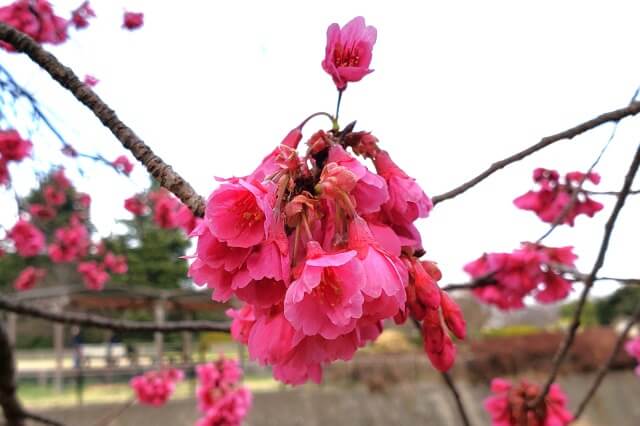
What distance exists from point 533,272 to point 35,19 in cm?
173

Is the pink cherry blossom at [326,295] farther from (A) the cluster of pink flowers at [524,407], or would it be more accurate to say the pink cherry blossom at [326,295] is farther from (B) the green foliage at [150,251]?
(B) the green foliage at [150,251]

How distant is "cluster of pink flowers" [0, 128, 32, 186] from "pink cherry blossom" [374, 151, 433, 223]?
168 centimetres

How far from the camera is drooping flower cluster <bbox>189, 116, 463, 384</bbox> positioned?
419mm

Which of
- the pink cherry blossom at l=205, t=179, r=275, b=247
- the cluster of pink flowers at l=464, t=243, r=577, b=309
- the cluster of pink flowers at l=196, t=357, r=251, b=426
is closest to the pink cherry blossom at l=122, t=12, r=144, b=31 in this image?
the cluster of pink flowers at l=196, t=357, r=251, b=426

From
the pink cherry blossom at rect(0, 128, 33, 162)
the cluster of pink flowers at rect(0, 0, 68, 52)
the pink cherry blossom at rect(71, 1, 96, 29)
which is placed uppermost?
the pink cherry blossom at rect(71, 1, 96, 29)

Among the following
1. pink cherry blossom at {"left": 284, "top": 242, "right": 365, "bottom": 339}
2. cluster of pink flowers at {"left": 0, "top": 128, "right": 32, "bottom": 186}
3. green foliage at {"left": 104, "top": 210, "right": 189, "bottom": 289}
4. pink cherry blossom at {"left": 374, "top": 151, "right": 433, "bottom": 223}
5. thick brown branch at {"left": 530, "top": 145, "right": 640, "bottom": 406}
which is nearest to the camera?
pink cherry blossom at {"left": 284, "top": 242, "right": 365, "bottom": 339}

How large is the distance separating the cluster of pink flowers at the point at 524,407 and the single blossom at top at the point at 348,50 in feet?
2.95

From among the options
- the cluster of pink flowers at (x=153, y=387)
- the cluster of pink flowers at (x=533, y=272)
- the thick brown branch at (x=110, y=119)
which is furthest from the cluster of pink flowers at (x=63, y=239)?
the cluster of pink flowers at (x=533, y=272)

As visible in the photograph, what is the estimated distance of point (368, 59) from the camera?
22.0 inches

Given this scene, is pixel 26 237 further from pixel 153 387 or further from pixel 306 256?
pixel 306 256

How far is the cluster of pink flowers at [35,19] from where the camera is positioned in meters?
1.71

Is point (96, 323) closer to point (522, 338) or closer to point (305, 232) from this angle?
point (305, 232)

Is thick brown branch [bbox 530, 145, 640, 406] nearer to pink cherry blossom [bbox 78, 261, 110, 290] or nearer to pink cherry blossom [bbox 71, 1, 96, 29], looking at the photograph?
pink cherry blossom [bbox 71, 1, 96, 29]

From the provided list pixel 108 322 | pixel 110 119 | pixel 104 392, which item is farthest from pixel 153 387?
pixel 104 392
